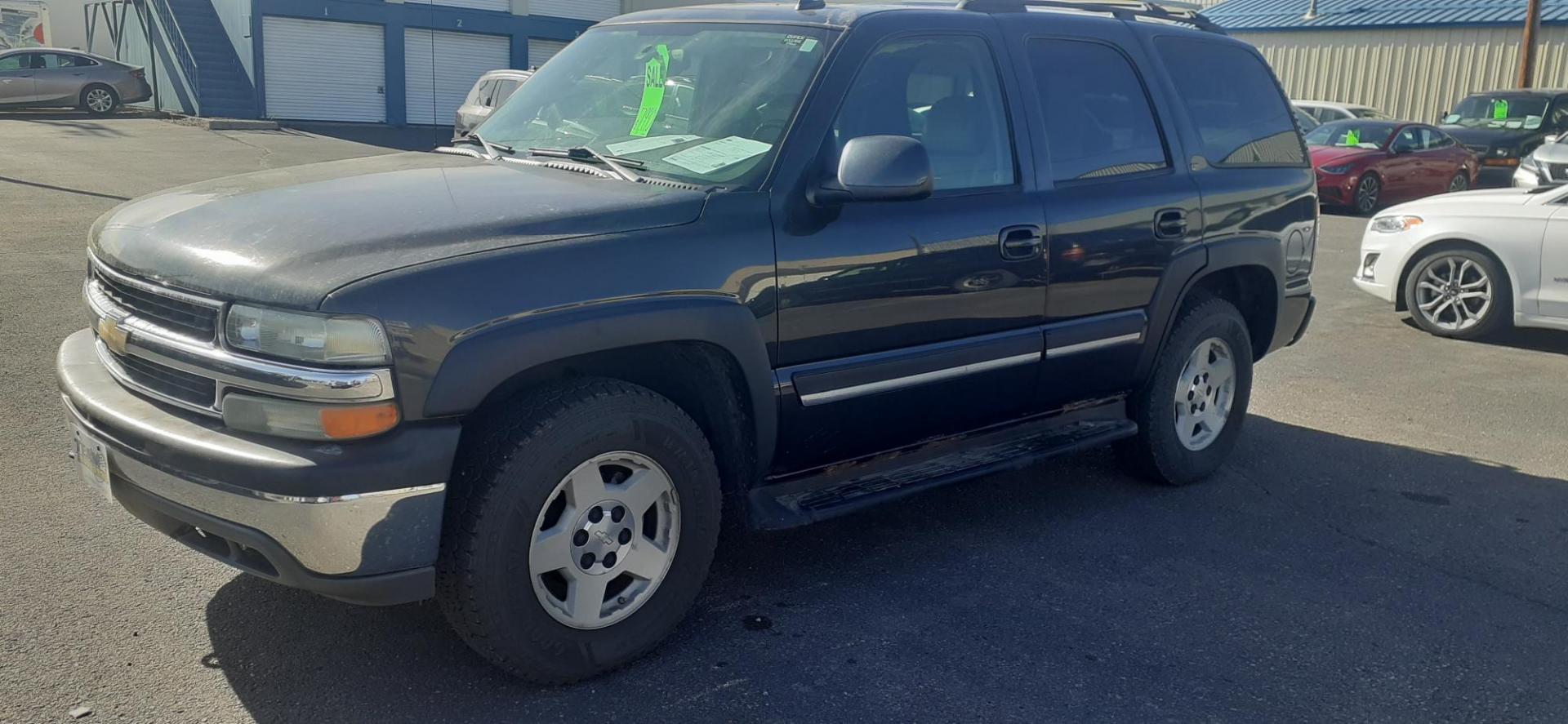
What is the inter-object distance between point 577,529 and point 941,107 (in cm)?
201

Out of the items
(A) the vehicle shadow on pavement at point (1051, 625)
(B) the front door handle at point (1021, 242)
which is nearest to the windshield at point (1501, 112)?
(A) the vehicle shadow on pavement at point (1051, 625)

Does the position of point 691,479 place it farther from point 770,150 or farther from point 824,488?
point 770,150

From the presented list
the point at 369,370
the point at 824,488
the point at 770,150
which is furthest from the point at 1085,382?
the point at 369,370

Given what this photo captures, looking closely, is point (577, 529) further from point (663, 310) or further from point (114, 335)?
point (114, 335)

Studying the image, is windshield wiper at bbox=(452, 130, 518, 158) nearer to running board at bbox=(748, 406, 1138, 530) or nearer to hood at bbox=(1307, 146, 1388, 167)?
running board at bbox=(748, 406, 1138, 530)

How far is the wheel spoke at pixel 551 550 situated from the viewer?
133 inches

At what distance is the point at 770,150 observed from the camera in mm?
3963

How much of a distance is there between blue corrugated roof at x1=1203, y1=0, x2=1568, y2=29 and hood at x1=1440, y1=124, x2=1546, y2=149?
21.4 ft

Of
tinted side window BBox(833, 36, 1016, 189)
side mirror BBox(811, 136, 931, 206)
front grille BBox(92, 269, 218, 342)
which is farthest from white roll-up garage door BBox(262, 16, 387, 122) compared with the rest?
side mirror BBox(811, 136, 931, 206)

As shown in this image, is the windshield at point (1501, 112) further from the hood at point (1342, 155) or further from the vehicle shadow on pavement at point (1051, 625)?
the vehicle shadow on pavement at point (1051, 625)

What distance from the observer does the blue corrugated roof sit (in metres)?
29.3

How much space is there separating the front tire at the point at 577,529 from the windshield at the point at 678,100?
863 millimetres

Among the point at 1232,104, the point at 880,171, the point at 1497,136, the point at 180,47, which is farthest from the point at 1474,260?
the point at 180,47

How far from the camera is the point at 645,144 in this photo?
4.17 m
